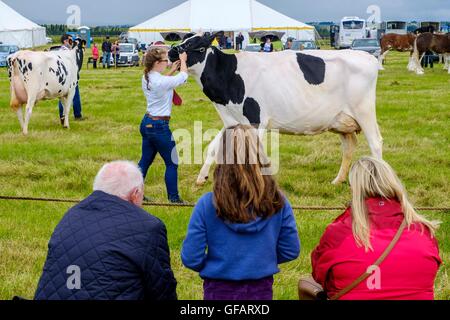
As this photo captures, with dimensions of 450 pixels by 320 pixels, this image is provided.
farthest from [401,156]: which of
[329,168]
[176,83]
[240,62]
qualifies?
[176,83]

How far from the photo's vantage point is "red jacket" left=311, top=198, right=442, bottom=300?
135 inches

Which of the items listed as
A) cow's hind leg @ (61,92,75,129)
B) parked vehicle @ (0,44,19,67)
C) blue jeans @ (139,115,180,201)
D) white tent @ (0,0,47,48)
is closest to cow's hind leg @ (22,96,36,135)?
cow's hind leg @ (61,92,75,129)

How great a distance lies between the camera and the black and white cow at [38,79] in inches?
475

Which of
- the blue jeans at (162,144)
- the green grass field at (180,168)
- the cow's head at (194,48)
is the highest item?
the cow's head at (194,48)

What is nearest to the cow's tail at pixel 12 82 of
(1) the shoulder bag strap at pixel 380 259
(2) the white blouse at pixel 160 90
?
(2) the white blouse at pixel 160 90

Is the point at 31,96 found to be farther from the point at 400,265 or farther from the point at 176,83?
the point at 400,265

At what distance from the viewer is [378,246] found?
3.45 meters

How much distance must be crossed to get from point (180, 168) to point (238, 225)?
582cm

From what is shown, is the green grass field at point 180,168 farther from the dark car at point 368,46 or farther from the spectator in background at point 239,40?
the spectator in background at point 239,40

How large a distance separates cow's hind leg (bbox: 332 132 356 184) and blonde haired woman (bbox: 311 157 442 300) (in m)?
4.83

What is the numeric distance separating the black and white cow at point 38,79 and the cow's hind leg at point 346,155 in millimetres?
5945

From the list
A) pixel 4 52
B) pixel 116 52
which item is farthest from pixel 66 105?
pixel 4 52

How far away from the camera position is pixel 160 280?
3562mm

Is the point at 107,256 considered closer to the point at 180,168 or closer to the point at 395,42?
the point at 180,168
